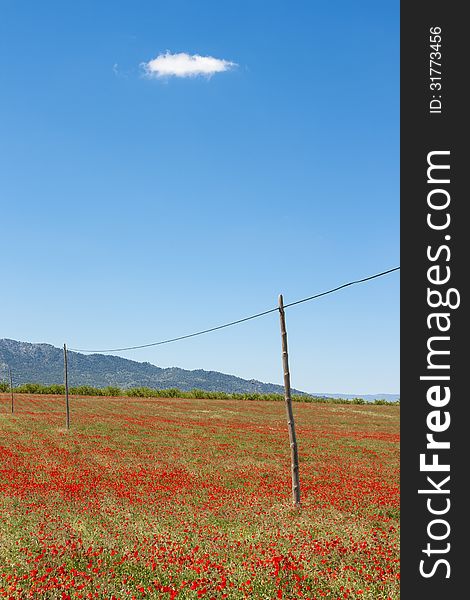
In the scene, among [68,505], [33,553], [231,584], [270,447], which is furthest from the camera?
[270,447]

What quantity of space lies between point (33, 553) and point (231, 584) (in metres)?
4.79

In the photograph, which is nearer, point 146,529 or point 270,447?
point 146,529

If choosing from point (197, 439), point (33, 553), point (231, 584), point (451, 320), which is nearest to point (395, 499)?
point (231, 584)

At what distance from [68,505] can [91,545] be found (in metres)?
6.03

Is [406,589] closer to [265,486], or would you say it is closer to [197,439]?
[265,486]

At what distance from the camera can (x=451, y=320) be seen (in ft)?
26.6

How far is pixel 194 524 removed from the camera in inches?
643

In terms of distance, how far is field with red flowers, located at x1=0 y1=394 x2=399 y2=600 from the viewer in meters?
10.9

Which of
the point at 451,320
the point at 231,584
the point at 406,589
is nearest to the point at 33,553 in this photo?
the point at 231,584

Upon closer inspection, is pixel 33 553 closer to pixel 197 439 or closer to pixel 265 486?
pixel 265 486

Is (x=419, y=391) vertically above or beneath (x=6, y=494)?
above

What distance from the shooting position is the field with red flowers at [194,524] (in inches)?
431

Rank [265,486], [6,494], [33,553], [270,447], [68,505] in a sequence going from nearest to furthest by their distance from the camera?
1. [33,553]
2. [68,505]
3. [6,494]
4. [265,486]
5. [270,447]

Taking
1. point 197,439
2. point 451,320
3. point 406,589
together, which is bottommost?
point 197,439
